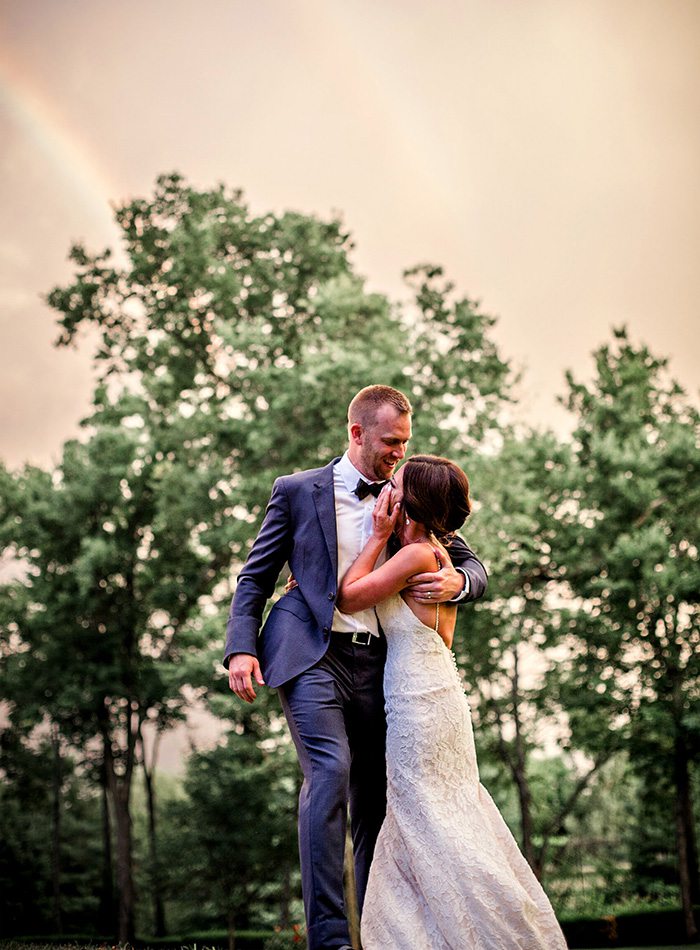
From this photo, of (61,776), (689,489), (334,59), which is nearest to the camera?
(334,59)

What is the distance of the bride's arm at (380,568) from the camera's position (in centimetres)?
404

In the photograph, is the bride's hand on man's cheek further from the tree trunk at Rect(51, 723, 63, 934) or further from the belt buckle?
the tree trunk at Rect(51, 723, 63, 934)

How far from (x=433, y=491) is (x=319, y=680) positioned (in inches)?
39.5

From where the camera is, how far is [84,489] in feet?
80.8

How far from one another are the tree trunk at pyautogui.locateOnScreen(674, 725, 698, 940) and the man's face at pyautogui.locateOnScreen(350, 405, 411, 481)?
17.3m

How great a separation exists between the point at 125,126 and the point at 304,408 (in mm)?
11185

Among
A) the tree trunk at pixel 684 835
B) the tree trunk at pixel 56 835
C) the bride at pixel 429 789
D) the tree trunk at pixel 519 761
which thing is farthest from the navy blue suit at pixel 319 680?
the tree trunk at pixel 56 835

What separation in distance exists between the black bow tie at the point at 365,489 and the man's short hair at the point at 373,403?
0.27m

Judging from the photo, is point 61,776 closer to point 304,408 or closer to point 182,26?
point 304,408

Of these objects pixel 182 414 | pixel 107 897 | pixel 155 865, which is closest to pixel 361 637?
pixel 182 414

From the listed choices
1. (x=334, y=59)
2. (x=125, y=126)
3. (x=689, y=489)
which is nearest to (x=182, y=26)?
(x=125, y=126)

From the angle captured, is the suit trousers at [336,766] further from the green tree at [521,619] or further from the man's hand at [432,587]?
the green tree at [521,619]

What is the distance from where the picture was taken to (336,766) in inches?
147

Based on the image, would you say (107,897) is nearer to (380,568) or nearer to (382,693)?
(382,693)
